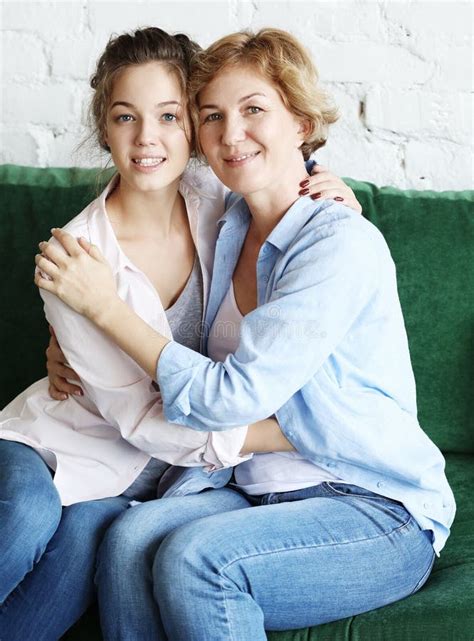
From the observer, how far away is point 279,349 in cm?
151

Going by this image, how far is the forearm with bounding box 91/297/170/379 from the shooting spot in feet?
5.09

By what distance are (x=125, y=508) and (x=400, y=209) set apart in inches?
35.4

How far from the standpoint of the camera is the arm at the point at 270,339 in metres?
1.51

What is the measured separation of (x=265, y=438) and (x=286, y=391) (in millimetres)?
139

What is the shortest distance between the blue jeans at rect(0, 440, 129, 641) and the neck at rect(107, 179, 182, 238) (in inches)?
20.1

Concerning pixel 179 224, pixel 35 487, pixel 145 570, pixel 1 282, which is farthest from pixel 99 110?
pixel 145 570

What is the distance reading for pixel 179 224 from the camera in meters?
1.90

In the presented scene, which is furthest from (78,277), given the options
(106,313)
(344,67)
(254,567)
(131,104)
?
(344,67)

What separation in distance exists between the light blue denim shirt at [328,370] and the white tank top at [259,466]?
0.09ft

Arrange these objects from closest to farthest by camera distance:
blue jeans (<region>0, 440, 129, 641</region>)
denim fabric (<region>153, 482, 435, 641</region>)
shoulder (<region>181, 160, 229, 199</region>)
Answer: denim fabric (<region>153, 482, 435, 641</region>) → blue jeans (<region>0, 440, 129, 641</region>) → shoulder (<region>181, 160, 229, 199</region>)

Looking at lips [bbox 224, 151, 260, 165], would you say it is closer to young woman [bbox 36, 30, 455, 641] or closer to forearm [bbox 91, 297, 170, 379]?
young woman [bbox 36, 30, 455, 641]

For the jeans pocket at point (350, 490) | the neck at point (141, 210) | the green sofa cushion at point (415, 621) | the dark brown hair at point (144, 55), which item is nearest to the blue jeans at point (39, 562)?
the green sofa cushion at point (415, 621)

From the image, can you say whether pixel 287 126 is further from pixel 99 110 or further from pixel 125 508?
pixel 125 508

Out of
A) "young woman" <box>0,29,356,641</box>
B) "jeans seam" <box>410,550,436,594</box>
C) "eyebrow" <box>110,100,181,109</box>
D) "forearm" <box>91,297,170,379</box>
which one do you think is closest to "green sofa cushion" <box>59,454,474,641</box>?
"jeans seam" <box>410,550,436,594</box>
